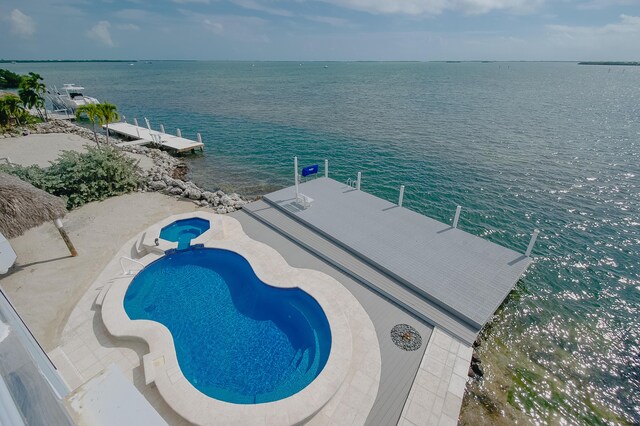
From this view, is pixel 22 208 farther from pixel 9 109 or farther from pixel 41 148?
pixel 9 109

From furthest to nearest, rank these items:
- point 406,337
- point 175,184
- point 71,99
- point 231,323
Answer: point 71,99
point 175,184
point 231,323
point 406,337

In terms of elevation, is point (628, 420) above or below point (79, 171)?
below

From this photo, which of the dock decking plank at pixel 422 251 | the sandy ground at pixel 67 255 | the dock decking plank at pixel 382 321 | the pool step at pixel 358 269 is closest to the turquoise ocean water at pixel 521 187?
the dock decking plank at pixel 422 251

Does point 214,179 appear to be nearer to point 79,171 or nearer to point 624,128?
point 79,171

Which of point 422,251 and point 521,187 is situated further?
point 521,187

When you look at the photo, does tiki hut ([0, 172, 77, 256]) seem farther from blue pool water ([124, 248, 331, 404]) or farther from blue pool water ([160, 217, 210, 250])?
blue pool water ([124, 248, 331, 404])

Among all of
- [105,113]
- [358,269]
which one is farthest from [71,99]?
[358,269]

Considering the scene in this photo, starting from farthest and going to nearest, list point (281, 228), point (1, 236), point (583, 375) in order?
point (281, 228) → point (1, 236) → point (583, 375)

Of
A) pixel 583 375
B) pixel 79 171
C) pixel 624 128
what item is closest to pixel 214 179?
pixel 79 171

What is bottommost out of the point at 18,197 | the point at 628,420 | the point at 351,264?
the point at 628,420
